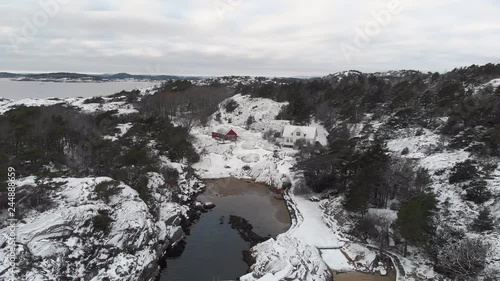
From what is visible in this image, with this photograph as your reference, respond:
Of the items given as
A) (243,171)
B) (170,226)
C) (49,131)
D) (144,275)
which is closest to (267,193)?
(243,171)

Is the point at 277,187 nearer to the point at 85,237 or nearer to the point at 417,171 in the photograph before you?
the point at 417,171

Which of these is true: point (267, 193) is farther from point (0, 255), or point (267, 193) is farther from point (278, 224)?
point (0, 255)

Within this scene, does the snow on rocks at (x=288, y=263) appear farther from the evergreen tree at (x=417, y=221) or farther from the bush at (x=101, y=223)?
the bush at (x=101, y=223)

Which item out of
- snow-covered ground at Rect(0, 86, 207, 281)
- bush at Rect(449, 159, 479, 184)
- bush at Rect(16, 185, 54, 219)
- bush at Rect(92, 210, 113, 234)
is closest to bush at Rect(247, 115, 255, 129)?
snow-covered ground at Rect(0, 86, 207, 281)

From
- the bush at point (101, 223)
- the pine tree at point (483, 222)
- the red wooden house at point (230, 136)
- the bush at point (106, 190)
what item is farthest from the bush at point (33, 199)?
the red wooden house at point (230, 136)

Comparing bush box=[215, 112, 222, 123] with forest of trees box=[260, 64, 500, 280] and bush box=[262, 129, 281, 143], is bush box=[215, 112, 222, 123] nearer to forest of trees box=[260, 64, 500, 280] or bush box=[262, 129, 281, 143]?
bush box=[262, 129, 281, 143]

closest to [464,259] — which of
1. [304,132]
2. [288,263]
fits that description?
[288,263]

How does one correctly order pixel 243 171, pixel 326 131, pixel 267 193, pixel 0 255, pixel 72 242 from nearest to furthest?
pixel 0 255 < pixel 72 242 < pixel 267 193 < pixel 243 171 < pixel 326 131
